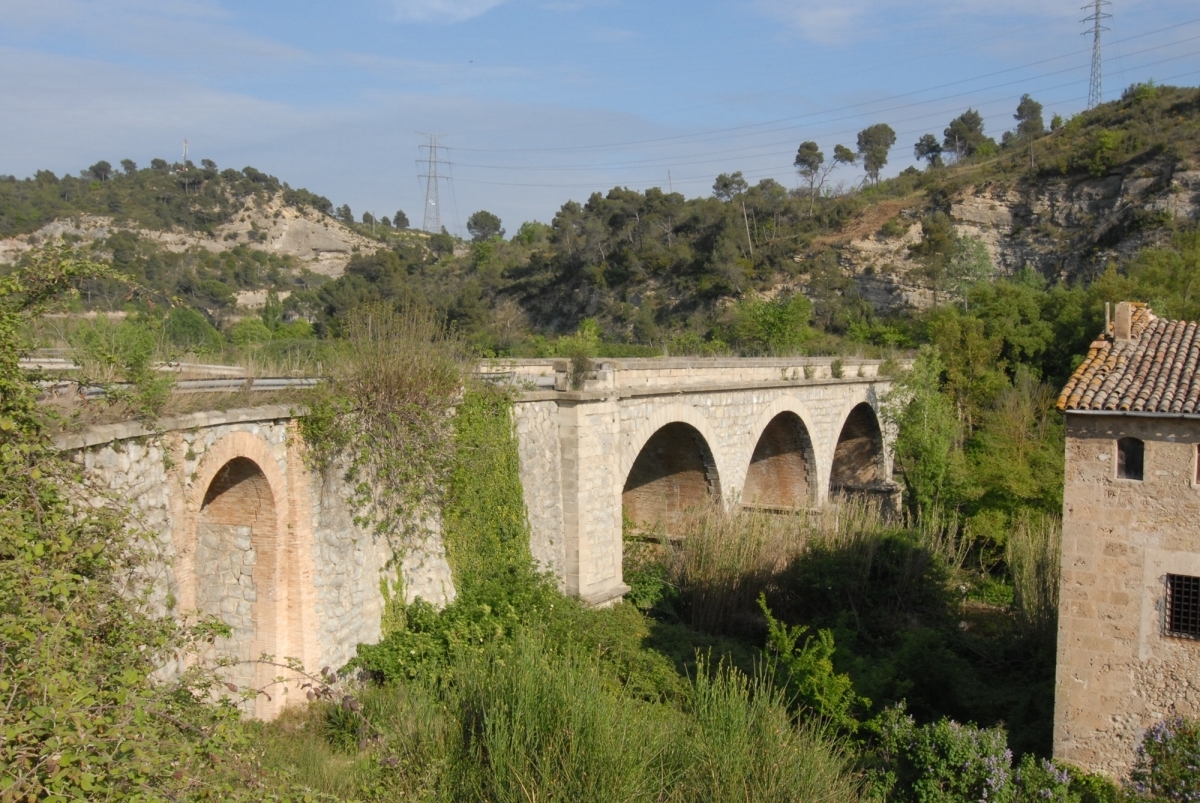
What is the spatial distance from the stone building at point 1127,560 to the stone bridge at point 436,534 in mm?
5758

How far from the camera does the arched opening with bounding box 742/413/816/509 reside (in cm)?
1959

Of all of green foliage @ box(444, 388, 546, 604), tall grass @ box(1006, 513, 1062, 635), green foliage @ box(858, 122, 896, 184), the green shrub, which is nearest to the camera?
the green shrub

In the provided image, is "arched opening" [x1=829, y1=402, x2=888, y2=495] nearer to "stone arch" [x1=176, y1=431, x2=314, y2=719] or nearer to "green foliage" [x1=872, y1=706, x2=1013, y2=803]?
"green foliage" [x1=872, y1=706, x2=1013, y2=803]

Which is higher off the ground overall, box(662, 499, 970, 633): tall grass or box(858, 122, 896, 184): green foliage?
box(858, 122, 896, 184): green foliage

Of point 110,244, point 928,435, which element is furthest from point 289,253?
point 928,435

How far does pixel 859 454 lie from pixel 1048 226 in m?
22.3

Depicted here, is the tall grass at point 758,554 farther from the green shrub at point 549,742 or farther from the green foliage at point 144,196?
the green foliage at point 144,196

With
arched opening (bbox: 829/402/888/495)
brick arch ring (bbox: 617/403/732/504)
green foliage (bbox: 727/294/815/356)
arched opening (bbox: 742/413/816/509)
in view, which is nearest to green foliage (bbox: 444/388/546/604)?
brick arch ring (bbox: 617/403/732/504)

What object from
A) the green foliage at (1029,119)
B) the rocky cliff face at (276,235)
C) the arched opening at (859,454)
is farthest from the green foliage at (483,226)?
the arched opening at (859,454)

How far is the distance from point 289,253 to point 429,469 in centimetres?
5155

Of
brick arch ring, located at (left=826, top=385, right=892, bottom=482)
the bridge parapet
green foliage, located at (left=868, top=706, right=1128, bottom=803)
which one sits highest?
the bridge parapet

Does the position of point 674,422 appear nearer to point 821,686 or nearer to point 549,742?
point 821,686

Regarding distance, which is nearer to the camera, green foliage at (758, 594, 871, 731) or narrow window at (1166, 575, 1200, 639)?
narrow window at (1166, 575, 1200, 639)

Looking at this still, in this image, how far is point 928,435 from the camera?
22000 mm
